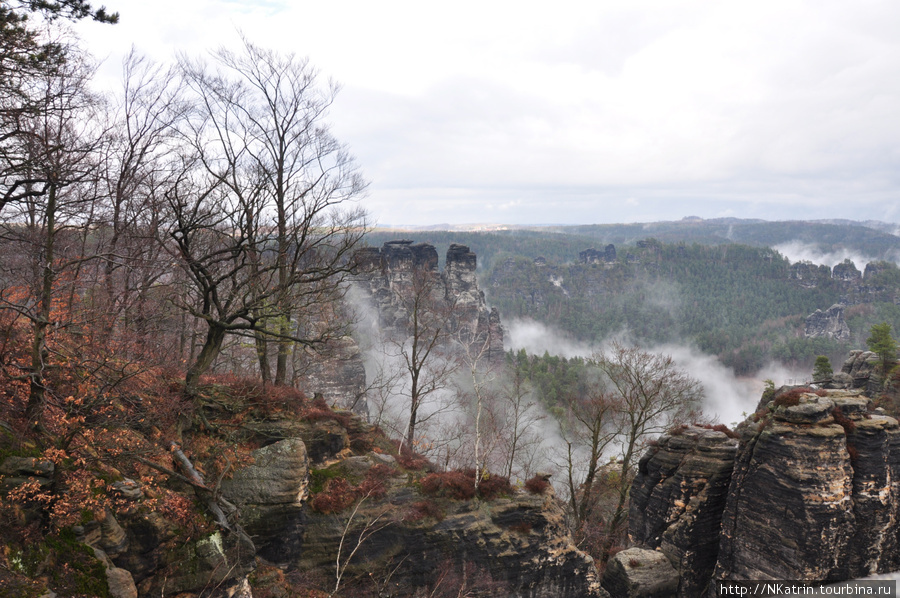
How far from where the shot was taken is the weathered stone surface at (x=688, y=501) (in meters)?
20.3

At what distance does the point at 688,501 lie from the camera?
20.8 metres

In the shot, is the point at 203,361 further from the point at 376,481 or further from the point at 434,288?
the point at 434,288

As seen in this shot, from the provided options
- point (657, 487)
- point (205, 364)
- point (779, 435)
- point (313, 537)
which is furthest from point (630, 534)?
point (205, 364)

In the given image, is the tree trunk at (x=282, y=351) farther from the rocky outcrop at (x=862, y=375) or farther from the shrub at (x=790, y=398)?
the rocky outcrop at (x=862, y=375)

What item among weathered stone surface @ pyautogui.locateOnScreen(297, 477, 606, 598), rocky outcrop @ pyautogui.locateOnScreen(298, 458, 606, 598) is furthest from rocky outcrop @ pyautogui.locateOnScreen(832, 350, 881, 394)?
rocky outcrop @ pyautogui.locateOnScreen(298, 458, 606, 598)

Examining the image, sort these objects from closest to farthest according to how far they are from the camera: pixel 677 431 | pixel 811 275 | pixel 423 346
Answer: pixel 677 431, pixel 423 346, pixel 811 275

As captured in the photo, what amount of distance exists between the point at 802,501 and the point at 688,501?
4503 mm

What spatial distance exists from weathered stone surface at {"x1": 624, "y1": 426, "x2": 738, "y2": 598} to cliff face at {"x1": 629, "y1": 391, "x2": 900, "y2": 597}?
0.06m

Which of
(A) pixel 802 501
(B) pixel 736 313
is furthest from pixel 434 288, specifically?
(B) pixel 736 313

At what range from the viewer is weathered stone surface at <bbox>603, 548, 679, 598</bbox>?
62.6ft

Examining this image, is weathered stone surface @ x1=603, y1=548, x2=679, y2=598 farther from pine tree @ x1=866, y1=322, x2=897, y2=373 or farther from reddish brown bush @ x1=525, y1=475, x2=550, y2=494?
pine tree @ x1=866, y1=322, x2=897, y2=373

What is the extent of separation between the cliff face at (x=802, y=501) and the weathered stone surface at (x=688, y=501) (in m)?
0.06

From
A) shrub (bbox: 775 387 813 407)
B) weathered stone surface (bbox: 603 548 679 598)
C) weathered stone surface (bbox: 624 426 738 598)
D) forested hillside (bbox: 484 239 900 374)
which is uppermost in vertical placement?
shrub (bbox: 775 387 813 407)

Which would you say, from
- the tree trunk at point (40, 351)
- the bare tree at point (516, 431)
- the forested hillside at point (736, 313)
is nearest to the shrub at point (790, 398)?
the bare tree at point (516, 431)
